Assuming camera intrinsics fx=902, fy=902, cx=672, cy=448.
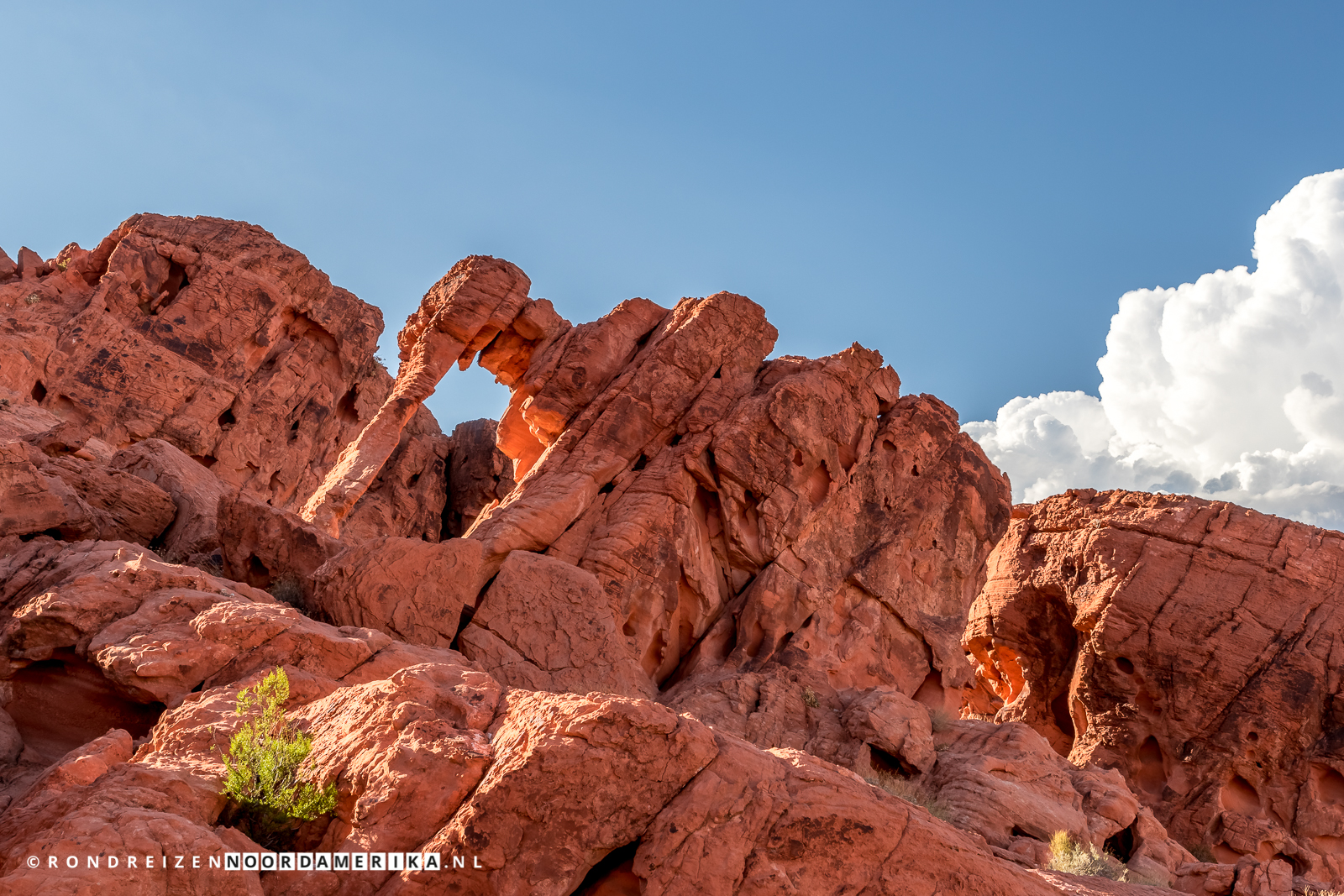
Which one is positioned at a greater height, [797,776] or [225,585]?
[797,776]

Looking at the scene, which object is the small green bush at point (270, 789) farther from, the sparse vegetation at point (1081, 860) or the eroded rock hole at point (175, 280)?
the eroded rock hole at point (175, 280)

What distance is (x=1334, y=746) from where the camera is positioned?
71.1ft

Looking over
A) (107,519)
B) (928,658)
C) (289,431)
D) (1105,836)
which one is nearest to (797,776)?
(1105,836)

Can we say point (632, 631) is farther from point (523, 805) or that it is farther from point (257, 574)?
point (523, 805)

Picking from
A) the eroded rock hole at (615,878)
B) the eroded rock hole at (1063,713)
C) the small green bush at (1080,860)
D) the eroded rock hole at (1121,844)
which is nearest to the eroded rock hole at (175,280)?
the eroded rock hole at (1063,713)

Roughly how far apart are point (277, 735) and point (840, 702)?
13450mm

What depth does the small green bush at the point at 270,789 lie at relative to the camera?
7.43 metres

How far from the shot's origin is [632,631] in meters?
20.1

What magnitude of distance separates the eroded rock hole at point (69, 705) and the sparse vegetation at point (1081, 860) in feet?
39.2

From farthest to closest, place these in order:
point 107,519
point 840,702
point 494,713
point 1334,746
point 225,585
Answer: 1. point 1334,746
2. point 840,702
3. point 107,519
4. point 225,585
5. point 494,713

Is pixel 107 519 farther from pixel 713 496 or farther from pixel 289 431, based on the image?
pixel 289 431

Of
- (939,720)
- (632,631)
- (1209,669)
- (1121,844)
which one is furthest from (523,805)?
(1209,669)

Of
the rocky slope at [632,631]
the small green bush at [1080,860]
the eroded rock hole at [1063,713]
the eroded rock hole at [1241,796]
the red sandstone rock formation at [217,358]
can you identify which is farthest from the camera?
the red sandstone rock formation at [217,358]

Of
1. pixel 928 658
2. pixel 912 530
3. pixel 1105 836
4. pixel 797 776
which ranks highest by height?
pixel 912 530
